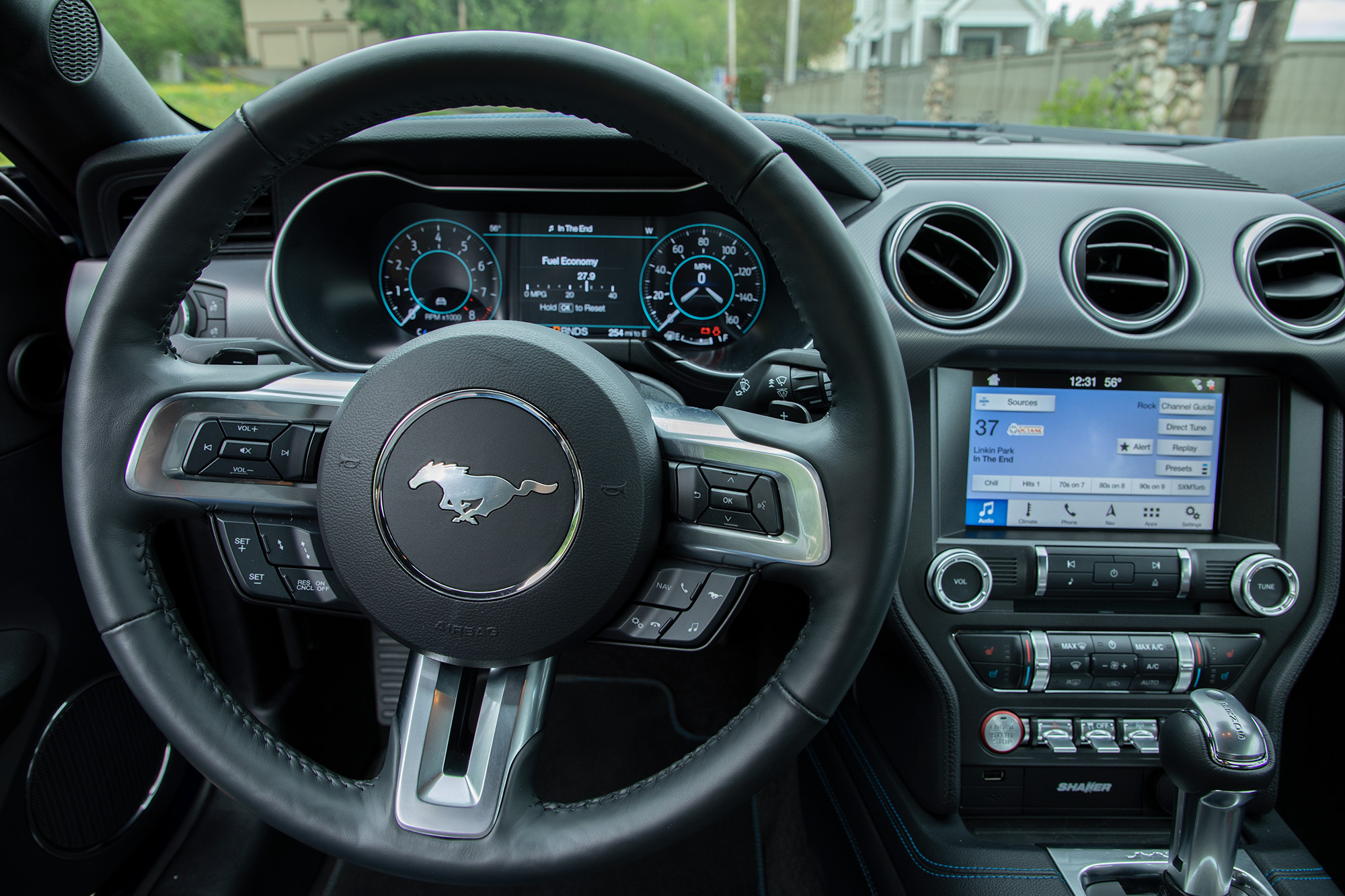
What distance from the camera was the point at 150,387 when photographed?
2.97ft

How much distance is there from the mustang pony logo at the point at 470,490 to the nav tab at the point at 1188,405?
1.10 meters

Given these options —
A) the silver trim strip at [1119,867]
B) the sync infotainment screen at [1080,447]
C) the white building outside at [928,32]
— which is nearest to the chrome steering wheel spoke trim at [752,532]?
the sync infotainment screen at [1080,447]

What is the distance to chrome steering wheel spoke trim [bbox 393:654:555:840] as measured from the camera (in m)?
0.83

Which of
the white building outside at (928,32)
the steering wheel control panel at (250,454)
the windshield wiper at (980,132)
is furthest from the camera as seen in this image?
the white building outside at (928,32)

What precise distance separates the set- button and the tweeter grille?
1.25 metres

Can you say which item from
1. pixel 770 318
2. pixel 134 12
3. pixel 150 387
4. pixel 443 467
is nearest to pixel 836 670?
pixel 443 467

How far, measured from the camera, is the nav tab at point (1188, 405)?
138cm

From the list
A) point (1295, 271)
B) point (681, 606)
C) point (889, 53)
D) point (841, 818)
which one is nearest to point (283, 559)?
point (681, 606)

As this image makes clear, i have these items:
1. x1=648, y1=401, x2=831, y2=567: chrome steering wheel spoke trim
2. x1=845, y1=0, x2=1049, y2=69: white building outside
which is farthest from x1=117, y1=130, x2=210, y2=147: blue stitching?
x1=845, y1=0, x2=1049, y2=69: white building outside

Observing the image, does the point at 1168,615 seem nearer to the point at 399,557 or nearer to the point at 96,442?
the point at 399,557

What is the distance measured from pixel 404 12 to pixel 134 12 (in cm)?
58

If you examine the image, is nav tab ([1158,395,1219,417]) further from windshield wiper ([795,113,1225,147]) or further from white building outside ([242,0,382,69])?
white building outside ([242,0,382,69])

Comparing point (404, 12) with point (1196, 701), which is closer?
point (1196, 701)

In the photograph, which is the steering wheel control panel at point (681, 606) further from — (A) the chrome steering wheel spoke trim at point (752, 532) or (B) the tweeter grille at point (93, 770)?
(B) the tweeter grille at point (93, 770)
